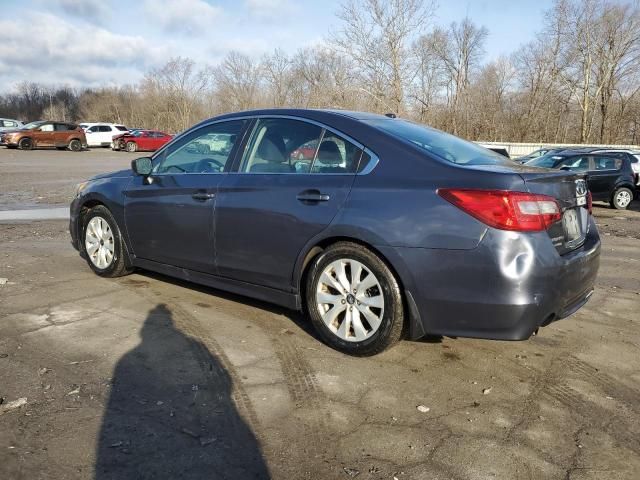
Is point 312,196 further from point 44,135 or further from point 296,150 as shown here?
point 44,135

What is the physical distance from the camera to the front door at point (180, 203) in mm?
4426

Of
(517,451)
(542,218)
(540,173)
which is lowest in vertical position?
(517,451)

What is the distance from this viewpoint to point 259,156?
13.9 ft

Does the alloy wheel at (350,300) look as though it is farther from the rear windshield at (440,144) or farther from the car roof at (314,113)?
the car roof at (314,113)

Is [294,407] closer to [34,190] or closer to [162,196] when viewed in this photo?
[162,196]

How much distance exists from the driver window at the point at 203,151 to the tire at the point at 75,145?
32.7 m

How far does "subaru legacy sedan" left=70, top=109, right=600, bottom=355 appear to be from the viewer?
3.15 m

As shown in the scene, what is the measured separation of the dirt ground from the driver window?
A: 118 centimetres

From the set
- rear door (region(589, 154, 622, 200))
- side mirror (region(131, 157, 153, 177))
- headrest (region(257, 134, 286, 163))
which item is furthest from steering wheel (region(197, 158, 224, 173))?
rear door (region(589, 154, 622, 200))

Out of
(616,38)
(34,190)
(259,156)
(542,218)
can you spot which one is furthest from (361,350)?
(616,38)

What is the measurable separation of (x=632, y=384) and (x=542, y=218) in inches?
49.1

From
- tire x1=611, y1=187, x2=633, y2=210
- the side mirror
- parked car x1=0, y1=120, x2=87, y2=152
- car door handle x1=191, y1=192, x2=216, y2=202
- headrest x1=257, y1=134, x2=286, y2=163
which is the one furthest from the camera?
parked car x1=0, y1=120, x2=87, y2=152

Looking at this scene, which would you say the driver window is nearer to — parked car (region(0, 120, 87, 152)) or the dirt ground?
the dirt ground

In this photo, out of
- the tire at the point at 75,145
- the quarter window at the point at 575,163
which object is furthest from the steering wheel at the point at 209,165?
the tire at the point at 75,145
